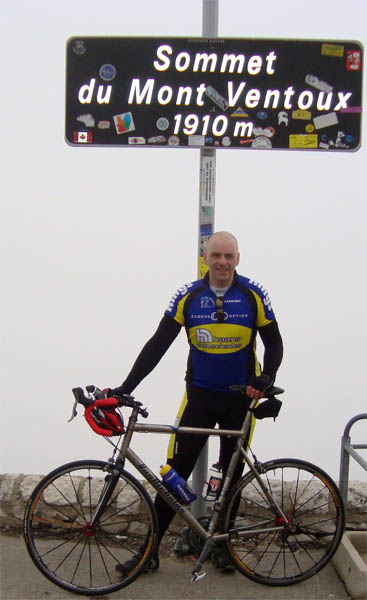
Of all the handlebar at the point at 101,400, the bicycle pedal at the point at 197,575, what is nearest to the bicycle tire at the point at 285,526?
the bicycle pedal at the point at 197,575

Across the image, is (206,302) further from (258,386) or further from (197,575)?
(197,575)

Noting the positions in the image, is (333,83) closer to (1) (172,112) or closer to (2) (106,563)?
(1) (172,112)

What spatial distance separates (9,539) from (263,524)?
1561 mm

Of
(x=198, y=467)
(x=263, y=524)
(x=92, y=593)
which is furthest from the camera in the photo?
(x=198, y=467)

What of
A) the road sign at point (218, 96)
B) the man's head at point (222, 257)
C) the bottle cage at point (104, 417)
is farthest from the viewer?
the road sign at point (218, 96)

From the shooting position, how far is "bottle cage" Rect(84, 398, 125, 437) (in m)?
3.19

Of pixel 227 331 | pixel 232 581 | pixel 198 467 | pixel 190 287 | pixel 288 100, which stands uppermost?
pixel 288 100

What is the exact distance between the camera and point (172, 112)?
3617 millimetres

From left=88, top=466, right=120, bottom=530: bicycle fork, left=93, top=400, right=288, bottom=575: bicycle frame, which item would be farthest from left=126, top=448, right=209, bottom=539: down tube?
left=88, top=466, right=120, bottom=530: bicycle fork

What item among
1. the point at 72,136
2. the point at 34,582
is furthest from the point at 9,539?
the point at 72,136

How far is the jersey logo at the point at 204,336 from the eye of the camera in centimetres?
336

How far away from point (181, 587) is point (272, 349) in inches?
52.6

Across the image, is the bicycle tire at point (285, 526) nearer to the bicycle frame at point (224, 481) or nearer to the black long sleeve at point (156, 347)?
the bicycle frame at point (224, 481)

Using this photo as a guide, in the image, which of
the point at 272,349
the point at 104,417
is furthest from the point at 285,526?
the point at 104,417
